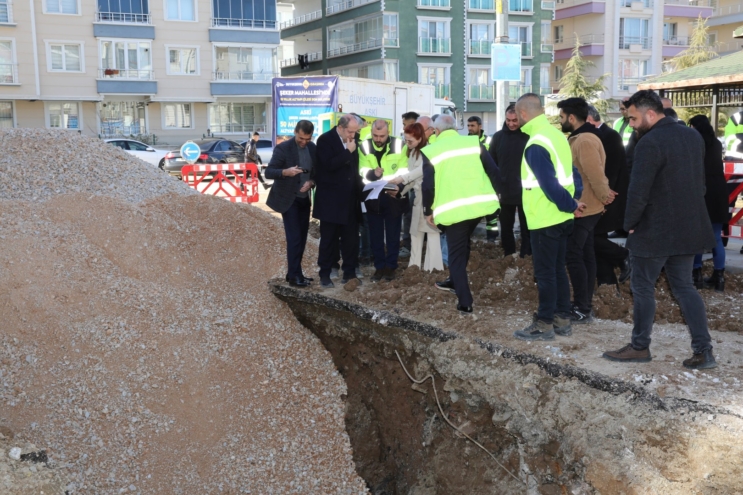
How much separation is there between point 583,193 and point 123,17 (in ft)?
118

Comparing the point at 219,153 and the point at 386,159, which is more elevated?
the point at 386,159

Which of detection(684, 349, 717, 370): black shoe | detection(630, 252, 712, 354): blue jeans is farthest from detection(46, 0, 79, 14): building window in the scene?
detection(684, 349, 717, 370): black shoe

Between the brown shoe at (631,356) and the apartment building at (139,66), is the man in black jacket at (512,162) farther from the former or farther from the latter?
the apartment building at (139,66)

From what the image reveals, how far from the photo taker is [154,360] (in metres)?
6.59

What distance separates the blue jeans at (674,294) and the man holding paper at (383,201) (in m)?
3.33

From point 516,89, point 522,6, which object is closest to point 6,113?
point 516,89

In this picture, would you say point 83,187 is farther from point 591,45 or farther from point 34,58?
point 591,45

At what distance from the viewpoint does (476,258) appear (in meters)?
8.41

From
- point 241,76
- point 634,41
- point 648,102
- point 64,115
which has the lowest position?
point 648,102

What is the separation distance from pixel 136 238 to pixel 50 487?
3.97 metres

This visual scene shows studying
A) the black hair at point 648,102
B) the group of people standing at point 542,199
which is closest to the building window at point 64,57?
the group of people standing at point 542,199

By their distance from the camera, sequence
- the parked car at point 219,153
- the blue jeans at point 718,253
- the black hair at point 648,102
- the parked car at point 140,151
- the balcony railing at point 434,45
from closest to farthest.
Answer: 1. the black hair at point 648,102
2. the blue jeans at point 718,253
3. the parked car at point 140,151
4. the parked car at point 219,153
5. the balcony railing at point 434,45

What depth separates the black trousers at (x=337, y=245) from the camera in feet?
25.7

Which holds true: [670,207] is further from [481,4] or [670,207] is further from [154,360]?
[481,4]
